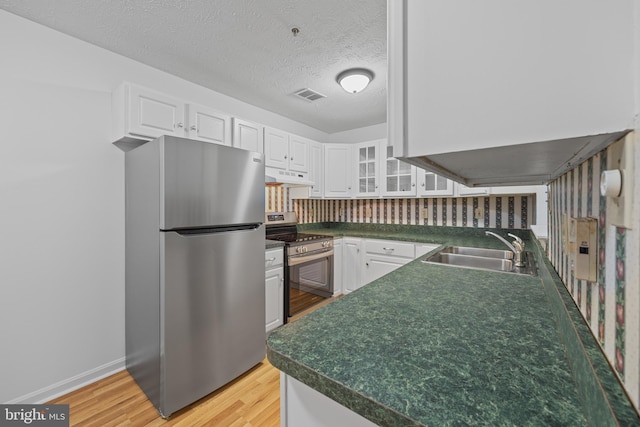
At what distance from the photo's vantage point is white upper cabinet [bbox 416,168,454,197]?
2945 mm

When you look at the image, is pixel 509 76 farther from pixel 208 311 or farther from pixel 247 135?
pixel 247 135

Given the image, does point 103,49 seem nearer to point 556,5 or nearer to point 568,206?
point 556,5

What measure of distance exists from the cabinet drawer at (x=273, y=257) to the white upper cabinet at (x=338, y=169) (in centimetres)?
138

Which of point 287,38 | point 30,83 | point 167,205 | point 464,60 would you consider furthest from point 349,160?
point 464,60

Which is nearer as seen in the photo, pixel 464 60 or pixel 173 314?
pixel 464 60

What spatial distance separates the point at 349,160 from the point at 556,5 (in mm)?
3339

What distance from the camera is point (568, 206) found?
73 centimetres

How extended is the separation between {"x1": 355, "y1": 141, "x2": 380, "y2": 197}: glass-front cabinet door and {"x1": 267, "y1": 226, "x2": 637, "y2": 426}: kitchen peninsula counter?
2533mm

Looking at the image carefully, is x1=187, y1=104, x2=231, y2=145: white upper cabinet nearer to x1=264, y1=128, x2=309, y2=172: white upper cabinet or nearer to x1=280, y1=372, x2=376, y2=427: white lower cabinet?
x1=264, y1=128, x2=309, y2=172: white upper cabinet

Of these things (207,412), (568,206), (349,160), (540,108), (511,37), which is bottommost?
(207,412)

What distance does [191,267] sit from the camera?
1.64 metres

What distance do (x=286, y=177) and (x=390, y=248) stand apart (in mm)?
1438

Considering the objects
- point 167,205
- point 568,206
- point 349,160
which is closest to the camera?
point 568,206

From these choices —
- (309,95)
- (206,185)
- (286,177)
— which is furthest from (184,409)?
(309,95)
